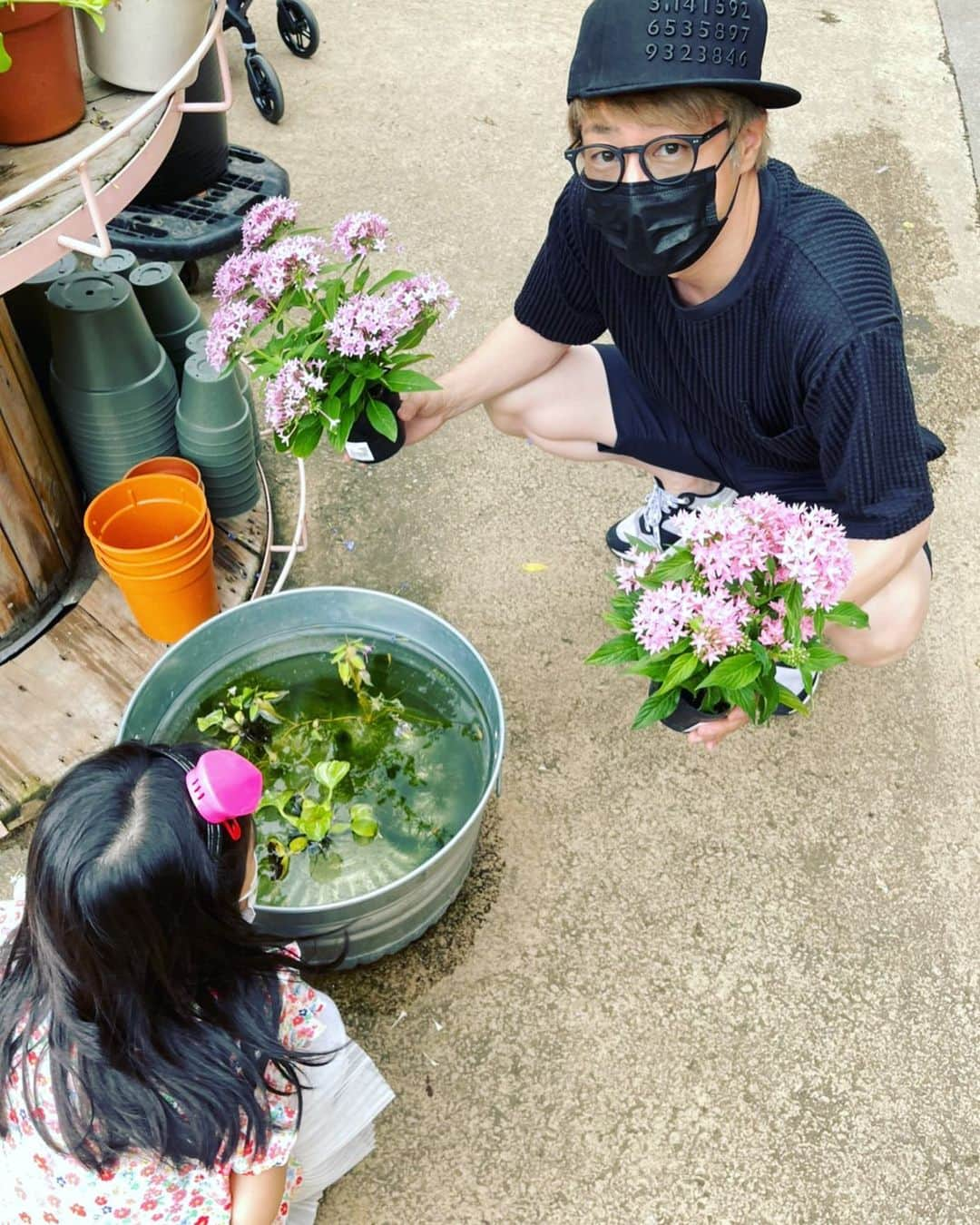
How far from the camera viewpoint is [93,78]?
2.04 m

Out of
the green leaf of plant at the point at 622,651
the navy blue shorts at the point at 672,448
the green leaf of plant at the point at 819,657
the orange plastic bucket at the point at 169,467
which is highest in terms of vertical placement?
the green leaf of plant at the point at 819,657

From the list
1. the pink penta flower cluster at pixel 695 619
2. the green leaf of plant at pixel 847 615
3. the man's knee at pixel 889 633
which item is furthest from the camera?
the man's knee at pixel 889 633

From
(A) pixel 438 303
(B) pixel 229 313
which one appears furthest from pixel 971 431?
(B) pixel 229 313

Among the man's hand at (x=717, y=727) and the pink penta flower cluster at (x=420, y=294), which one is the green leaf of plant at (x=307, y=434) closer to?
the pink penta flower cluster at (x=420, y=294)

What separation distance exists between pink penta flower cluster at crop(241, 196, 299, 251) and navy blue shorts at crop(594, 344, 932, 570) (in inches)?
33.3

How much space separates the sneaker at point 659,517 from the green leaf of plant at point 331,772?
0.80m

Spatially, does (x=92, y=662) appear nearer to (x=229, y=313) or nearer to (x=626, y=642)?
(x=229, y=313)

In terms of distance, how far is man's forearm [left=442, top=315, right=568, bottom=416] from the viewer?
221 cm

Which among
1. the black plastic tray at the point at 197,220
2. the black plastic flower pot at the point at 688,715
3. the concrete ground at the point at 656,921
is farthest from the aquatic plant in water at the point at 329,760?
the black plastic tray at the point at 197,220

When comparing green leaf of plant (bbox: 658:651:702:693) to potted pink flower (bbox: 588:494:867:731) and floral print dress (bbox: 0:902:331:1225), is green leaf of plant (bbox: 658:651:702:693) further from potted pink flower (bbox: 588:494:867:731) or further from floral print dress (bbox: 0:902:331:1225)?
floral print dress (bbox: 0:902:331:1225)

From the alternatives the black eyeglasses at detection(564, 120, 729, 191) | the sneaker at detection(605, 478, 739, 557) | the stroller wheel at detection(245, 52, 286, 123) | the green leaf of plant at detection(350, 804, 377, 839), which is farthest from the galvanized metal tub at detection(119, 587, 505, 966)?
the stroller wheel at detection(245, 52, 286, 123)

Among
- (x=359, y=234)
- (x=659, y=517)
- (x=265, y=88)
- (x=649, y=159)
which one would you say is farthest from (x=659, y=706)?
(x=265, y=88)

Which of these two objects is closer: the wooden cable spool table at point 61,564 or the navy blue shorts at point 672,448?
the wooden cable spool table at point 61,564

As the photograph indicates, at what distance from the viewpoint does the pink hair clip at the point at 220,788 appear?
1.16 meters
